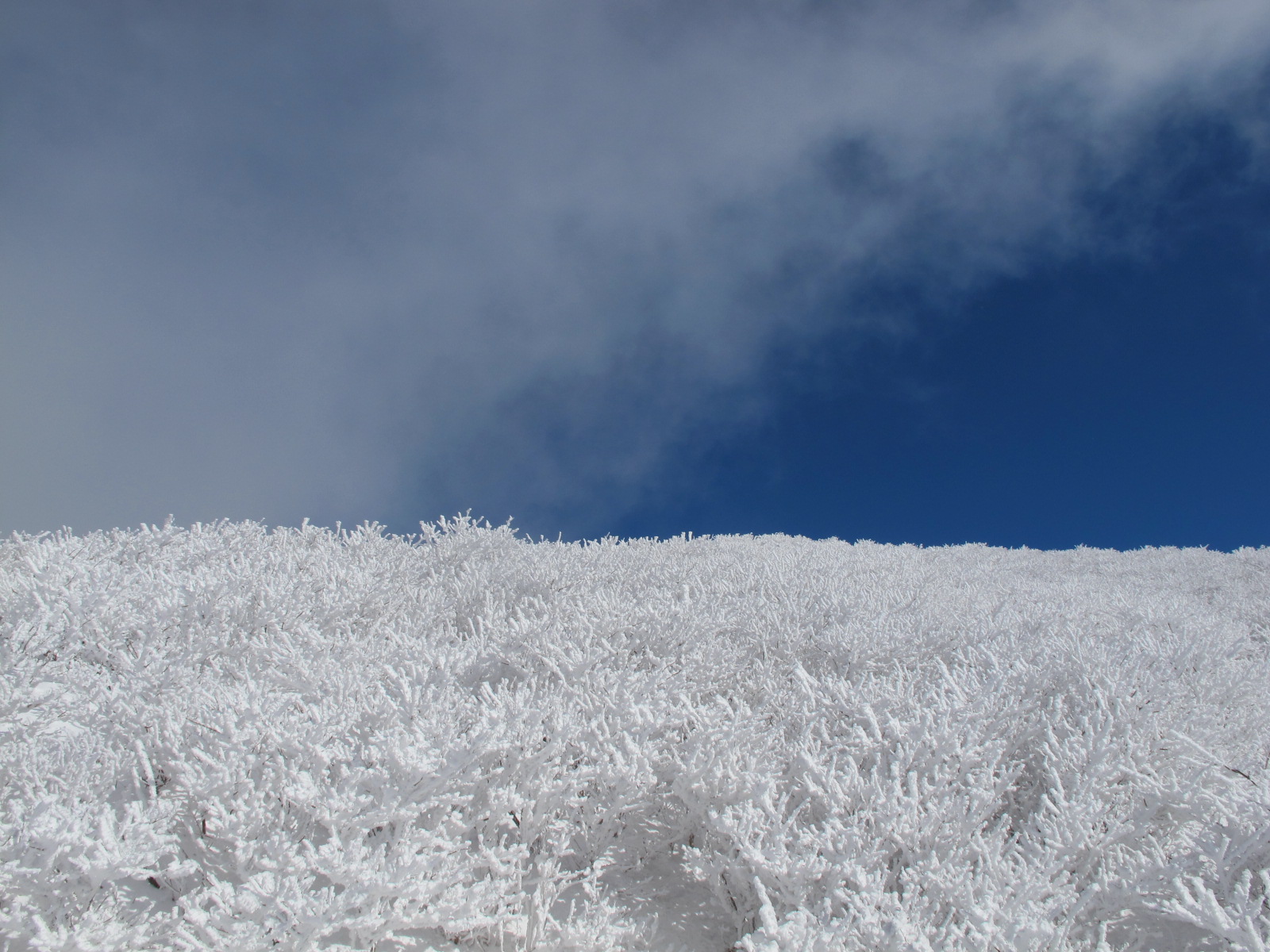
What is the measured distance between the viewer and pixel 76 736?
369 centimetres

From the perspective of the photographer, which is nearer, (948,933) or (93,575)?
(948,933)

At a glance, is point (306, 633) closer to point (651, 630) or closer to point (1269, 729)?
point (651, 630)

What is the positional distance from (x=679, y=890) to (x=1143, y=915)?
2.13 m

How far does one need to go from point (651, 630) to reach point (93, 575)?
4.59m

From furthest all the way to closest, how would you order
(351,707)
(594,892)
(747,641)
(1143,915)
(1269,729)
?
(747,641) → (1269,729) → (351,707) → (1143,915) → (594,892)

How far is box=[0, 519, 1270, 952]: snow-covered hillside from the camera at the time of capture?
2.61 meters

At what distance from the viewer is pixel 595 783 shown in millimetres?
3561

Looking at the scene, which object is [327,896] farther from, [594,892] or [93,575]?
[93,575]

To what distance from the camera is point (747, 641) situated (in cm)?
573

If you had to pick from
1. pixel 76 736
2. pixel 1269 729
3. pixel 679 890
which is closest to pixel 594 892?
pixel 679 890

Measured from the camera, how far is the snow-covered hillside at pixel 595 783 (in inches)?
103

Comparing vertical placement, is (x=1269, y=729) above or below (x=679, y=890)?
above

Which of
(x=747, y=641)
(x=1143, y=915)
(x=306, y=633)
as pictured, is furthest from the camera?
(x=747, y=641)

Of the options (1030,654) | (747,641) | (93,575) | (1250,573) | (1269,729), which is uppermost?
(1250,573)
